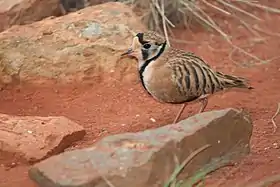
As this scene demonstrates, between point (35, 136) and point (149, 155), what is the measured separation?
3.77 ft

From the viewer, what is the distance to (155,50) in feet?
16.1

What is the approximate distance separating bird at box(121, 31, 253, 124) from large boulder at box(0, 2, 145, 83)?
99 centimetres

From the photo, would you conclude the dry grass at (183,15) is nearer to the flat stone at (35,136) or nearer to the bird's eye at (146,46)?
the bird's eye at (146,46)

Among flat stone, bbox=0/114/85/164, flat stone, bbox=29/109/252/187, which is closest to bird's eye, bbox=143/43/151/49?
flat stone, bbox=0/114/85/164

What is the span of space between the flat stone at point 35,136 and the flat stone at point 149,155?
2.49 ft

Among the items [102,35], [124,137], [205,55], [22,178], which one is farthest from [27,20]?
[124,137]

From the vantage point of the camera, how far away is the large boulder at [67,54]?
5957 millimetres

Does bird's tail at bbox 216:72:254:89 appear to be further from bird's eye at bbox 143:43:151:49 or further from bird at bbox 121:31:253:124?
bird's eye at bbox 143:43:151:49

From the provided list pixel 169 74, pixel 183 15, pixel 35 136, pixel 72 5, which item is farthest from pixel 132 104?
pixel 72 5

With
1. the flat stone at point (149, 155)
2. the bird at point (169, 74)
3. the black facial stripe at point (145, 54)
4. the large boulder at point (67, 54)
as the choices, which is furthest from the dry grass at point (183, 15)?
the flat stone at point (149, 155)

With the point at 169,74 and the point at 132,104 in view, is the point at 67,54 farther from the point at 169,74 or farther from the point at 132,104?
the point at 169,74

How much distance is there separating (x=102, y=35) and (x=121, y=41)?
172 mm

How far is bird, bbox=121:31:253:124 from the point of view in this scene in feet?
15.9

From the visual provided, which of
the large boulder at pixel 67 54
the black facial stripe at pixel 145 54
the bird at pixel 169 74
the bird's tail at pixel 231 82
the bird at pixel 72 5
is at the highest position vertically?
the black facial stripe at pixel 145 54
